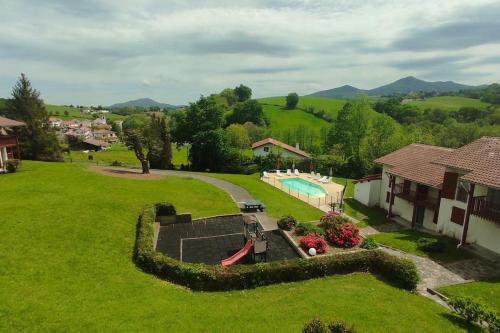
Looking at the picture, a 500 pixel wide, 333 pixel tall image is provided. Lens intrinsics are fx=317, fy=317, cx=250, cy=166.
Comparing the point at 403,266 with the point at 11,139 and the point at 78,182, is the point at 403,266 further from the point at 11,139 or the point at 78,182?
the point at 11,139

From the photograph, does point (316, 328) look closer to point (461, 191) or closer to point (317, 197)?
point (461, 191)

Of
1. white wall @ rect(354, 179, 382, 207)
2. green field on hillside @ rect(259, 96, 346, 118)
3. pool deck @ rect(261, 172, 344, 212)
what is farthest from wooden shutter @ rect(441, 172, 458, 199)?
green field on hillside @ rect(259, 96, 346, 118)

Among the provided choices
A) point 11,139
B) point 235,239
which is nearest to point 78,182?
point 11,139

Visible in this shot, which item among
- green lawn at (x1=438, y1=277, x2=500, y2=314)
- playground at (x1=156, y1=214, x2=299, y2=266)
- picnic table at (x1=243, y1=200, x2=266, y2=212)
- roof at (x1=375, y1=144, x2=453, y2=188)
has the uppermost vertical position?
roof at (x1=375, y1=144, x2=453, y2=188)

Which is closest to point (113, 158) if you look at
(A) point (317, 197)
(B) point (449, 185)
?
(A) point (317, 197)

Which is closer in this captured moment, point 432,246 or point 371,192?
point 432,246

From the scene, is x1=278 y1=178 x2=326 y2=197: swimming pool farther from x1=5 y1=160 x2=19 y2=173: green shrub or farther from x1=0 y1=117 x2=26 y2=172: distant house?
x1=0 y1=117 x2=26 y2=172: distant house

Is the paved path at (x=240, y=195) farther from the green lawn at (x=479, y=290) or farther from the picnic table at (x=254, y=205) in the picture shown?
the green lawn at (x=479, y=290)
